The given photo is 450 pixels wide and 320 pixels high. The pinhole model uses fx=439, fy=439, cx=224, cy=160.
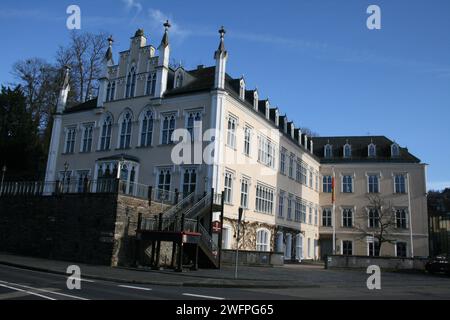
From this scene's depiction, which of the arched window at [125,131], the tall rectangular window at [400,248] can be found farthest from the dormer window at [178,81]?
the tall rectangular window at [400,248]

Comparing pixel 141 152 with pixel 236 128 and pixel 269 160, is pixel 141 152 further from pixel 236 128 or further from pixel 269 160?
pixel 269 160

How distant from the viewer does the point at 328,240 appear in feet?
182

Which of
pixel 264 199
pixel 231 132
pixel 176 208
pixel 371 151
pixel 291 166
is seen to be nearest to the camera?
pixel 176 208

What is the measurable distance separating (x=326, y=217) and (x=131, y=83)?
30653 mm

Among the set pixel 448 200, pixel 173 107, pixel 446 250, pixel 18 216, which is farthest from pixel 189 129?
pixel 448 200

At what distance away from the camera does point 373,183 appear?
54062 mm

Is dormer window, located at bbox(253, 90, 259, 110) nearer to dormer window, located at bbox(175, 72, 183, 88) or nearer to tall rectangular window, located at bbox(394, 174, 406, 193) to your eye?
dormer window, located at bbox(175, 72, 183, 88)

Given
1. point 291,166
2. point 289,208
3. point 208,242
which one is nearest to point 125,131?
point 208,242

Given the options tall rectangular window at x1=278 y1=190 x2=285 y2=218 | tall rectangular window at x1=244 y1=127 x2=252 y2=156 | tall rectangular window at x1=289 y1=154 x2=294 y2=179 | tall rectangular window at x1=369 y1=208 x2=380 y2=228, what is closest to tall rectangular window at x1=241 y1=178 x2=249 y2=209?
tall rectangular window at x1=244 y1=127 x2=252 y2=156

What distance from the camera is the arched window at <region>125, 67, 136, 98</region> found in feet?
122

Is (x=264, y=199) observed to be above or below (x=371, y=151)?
below

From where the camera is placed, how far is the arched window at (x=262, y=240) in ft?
125

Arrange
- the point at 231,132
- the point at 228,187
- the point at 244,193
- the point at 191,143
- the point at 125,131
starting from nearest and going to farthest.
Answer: the point at 191,143, the point at 228,187, the point at 231,132, the point at 244,193, the point at 125,131

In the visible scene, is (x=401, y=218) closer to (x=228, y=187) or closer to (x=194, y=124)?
(x=228, y=187)
